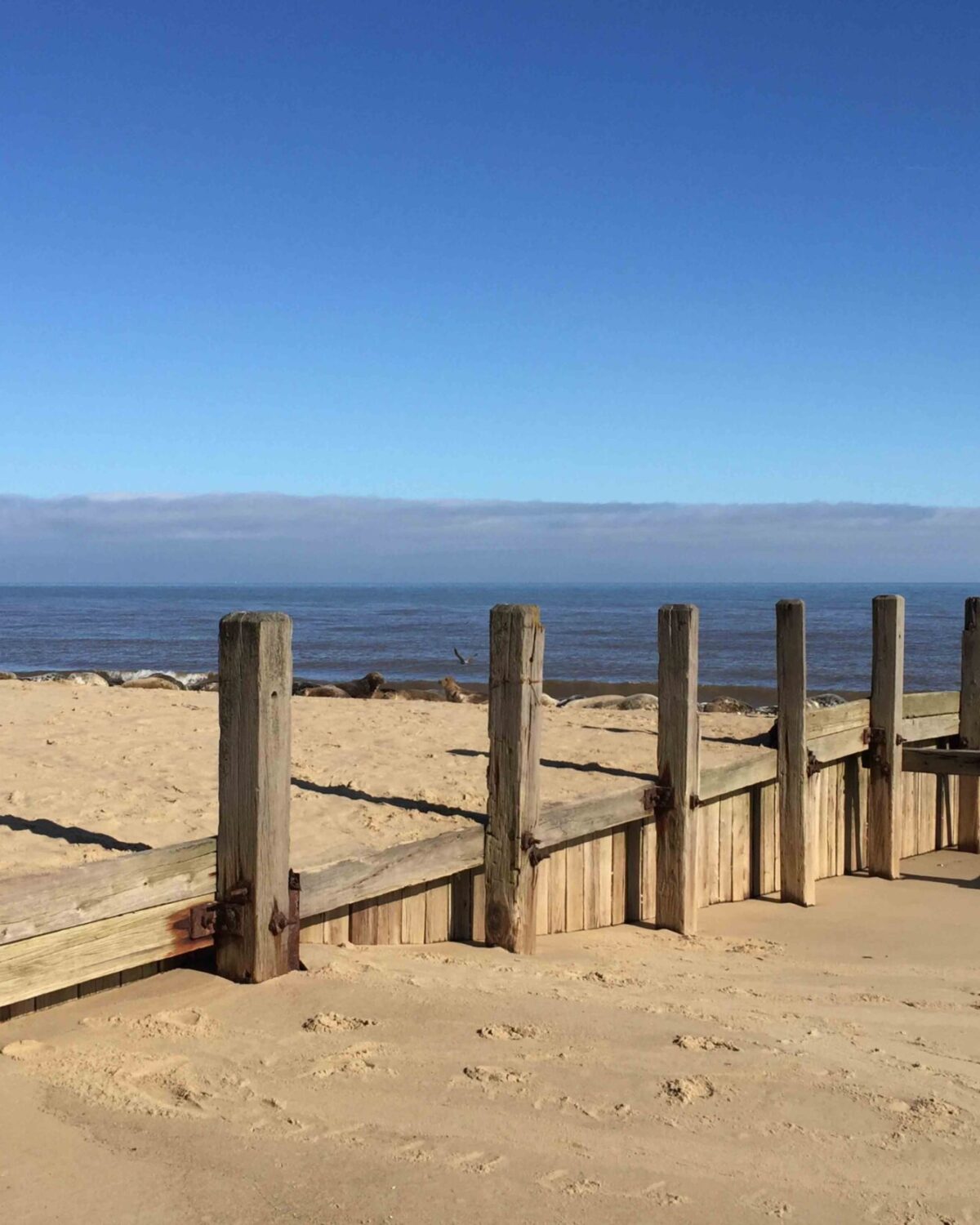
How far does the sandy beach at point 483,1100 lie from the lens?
330 cm

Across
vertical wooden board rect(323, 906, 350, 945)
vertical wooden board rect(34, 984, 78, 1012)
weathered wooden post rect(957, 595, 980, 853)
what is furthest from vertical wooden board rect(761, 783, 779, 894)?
vertical wooden board rect(34, 984, 78, 1012)

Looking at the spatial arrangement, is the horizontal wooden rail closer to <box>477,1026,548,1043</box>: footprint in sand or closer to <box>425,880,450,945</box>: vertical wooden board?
<box>425,880,450,945</box>: vertical wooden board

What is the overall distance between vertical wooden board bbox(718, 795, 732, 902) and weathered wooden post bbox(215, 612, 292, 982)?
387 centimetres

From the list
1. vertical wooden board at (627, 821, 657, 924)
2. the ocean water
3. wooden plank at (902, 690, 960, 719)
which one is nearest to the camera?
vertical wooden board at (627, 821, 657, 924)

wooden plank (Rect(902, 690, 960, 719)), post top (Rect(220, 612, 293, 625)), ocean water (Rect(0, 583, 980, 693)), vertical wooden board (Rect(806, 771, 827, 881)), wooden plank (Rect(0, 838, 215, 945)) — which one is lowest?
ocean water (Rect(0, 583, 980, 693))

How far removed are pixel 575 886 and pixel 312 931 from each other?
1.93 metres

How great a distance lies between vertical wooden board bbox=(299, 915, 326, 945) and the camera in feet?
17.5

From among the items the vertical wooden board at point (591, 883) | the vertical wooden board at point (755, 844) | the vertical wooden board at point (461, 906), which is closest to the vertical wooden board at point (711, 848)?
the vertical wooden board at point (755, 844)

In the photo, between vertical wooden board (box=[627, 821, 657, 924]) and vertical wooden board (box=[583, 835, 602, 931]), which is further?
vertical wooden board (box=[627, 821, 657, 924])

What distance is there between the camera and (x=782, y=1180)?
3.52 metres

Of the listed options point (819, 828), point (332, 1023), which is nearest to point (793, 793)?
point (819, 828)

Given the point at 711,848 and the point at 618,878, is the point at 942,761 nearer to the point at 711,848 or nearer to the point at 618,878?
the point at 711,848

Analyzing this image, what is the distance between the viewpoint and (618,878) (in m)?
7.00

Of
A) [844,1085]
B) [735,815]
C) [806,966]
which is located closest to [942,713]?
[735,815]
